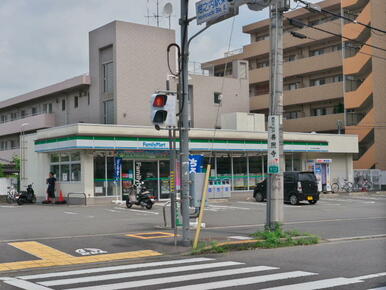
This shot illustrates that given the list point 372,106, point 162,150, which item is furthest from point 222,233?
point 372,106

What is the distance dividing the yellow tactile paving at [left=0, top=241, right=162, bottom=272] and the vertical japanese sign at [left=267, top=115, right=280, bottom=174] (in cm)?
375

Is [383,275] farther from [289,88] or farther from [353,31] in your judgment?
[289,88]

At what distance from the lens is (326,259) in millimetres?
10336

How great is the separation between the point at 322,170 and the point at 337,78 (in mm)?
16226

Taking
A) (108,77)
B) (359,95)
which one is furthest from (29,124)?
(359,95)

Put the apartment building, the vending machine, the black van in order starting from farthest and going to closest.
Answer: the vending machine
the apartment building
the black van

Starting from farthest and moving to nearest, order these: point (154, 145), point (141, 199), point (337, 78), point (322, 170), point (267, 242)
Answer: point (337, 78), point (322, 170), point (154, 145), point (141, 199), point (267, 242)

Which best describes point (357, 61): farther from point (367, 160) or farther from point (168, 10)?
point (168, 10)

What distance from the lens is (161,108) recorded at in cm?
1132

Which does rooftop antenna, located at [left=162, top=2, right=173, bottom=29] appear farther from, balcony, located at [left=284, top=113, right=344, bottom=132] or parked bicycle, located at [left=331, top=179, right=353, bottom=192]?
balcony, located at [left=284, top=113, right=344, bottom=132]

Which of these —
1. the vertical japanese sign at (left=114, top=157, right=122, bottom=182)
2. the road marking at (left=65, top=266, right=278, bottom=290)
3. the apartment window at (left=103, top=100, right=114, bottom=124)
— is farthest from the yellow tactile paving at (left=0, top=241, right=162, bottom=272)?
the apartment window at (left=103, top=100, right=114, bottom=124)

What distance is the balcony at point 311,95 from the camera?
4809 cm

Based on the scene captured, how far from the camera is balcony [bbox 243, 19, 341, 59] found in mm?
49469

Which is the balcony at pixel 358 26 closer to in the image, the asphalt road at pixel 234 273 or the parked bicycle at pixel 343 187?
the parked bicycle at pixel 343 187
